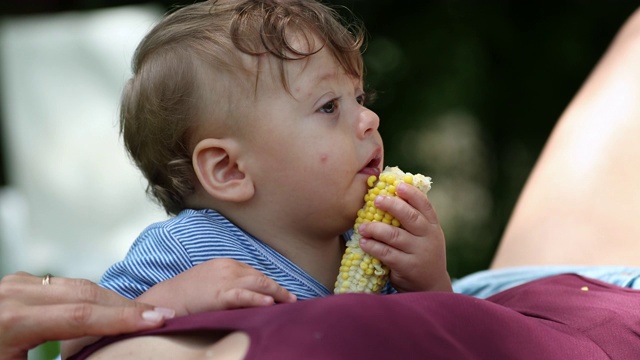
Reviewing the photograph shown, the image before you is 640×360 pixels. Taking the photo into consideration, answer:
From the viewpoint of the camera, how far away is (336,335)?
1.23 meters

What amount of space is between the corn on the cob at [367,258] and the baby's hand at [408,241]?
0.02 meters

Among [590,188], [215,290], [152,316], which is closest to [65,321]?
[152,316]

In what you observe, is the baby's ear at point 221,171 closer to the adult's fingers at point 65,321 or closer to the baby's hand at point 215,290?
the baby's hand at point 215,290

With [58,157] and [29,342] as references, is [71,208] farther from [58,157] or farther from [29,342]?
[29,342]

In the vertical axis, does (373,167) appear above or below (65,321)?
above

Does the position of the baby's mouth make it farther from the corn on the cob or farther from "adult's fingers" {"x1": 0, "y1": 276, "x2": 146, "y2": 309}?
"adult's fingers" {"x1": 0, "y1": 276, "x2": 146, "y2": 309}

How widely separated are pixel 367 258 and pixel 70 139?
12.3 feet

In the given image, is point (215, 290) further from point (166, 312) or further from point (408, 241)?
point (408, 241)

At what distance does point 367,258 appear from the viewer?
174 centimetres

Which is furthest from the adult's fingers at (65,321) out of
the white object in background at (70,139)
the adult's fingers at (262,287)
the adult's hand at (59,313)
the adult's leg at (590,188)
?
the white object in background at (70,139)

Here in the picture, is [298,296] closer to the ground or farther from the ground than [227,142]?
closer to the ground

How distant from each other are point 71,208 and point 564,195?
335 centimetres

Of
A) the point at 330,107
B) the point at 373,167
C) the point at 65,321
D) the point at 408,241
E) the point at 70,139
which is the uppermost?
the point at 330,107

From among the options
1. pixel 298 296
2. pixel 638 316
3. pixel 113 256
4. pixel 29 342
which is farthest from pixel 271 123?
pixel 113 256
